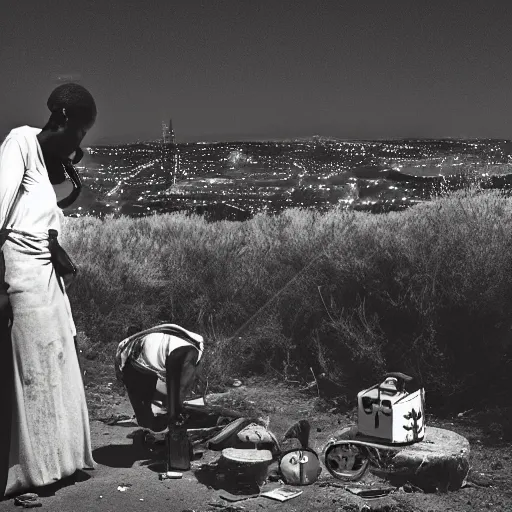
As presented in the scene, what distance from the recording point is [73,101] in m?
4.02

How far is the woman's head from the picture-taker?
403 cm

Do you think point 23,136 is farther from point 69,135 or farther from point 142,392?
point 142,392

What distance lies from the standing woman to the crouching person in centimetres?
62

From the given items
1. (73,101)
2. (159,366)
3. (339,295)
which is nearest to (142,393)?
(159,366)

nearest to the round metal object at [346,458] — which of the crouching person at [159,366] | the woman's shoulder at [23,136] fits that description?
the crouching person at [159,366]

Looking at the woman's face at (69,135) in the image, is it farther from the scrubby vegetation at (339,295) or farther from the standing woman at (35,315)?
the scrubby vegetation at (339,295)

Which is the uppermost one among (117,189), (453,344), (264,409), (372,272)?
(117,189)

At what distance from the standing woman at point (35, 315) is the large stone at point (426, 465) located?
1901mm

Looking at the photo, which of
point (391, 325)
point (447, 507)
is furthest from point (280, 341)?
point (447, 507)

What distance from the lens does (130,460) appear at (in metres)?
4.96

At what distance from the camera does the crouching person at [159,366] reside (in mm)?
4539

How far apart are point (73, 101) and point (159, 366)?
5.53 ft

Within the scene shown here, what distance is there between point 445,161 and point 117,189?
558 centimetres

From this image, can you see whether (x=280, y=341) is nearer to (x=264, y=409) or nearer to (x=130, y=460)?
(x=264, y=409)
